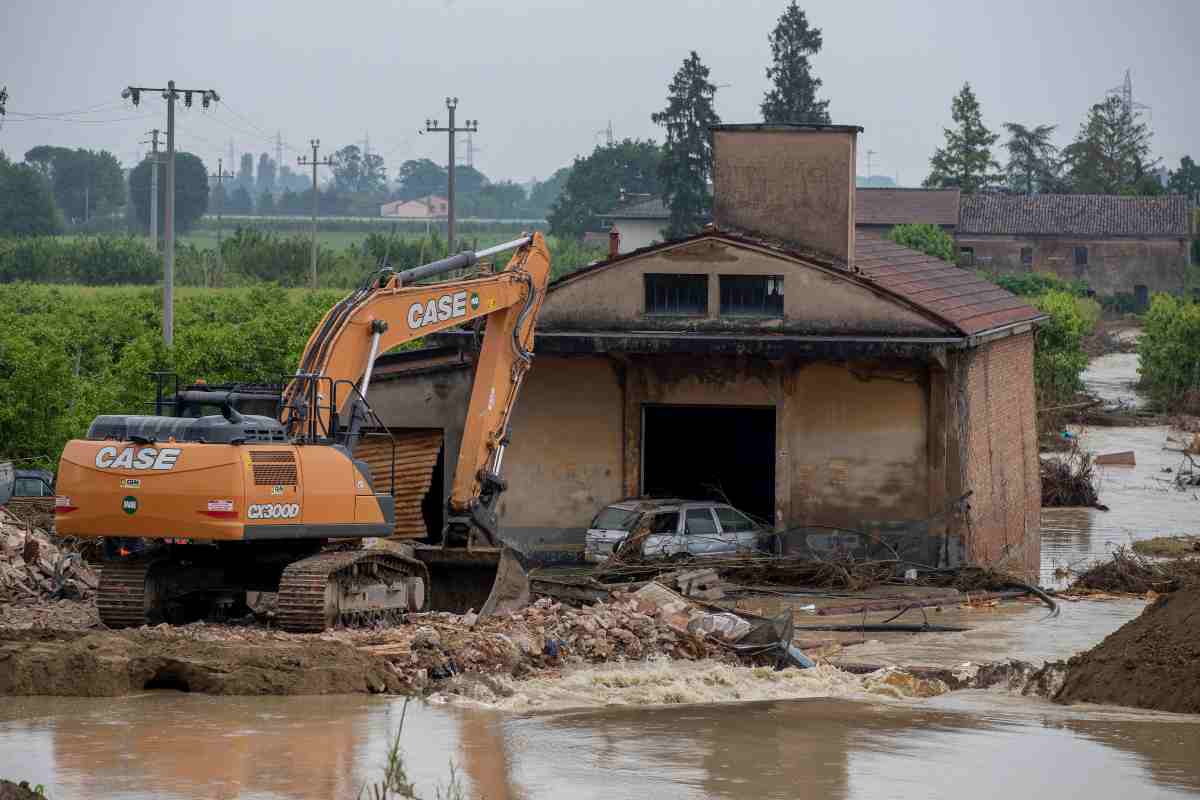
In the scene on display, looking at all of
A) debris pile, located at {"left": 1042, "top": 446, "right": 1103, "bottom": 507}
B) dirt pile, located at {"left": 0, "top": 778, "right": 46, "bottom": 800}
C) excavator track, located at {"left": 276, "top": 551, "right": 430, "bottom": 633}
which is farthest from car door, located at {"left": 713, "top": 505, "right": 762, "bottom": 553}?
debris pile, located at {"left": 1042, "top": 446, "right": 1103, "bottom": 507}

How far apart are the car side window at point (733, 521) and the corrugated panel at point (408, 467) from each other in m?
4.52

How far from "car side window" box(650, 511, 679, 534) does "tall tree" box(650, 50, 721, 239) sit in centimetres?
7342

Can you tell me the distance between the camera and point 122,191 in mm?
192750

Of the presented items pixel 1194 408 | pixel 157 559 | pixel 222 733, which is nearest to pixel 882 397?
pixel 157 559

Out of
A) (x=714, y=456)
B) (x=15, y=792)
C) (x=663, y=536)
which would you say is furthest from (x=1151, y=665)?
(x=714, y=456)

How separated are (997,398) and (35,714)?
1982cm

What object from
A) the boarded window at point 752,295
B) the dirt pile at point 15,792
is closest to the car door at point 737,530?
the boarded window at point 752,295

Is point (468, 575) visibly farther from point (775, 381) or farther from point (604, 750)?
point (775, 381)

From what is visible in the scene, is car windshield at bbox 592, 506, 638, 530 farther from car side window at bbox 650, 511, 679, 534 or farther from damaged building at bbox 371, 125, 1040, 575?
damaged building at bbox 371, 125, 1040, 575

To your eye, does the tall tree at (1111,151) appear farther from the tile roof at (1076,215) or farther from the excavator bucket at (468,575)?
the excavator bucket at (468,575)

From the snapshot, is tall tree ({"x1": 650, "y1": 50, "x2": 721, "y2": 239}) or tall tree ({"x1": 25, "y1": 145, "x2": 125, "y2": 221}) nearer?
tall tree ({"x1": 650, "y1": 50, "x2": 721, "y2": 239})

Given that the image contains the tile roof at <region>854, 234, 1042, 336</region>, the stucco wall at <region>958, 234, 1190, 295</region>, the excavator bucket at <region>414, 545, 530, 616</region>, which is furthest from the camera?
the stucco wall at <region>958, 234, 1190, 295</region>

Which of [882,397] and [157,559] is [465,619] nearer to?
[157,559]

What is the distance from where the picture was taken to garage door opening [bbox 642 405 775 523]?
1256 inches
